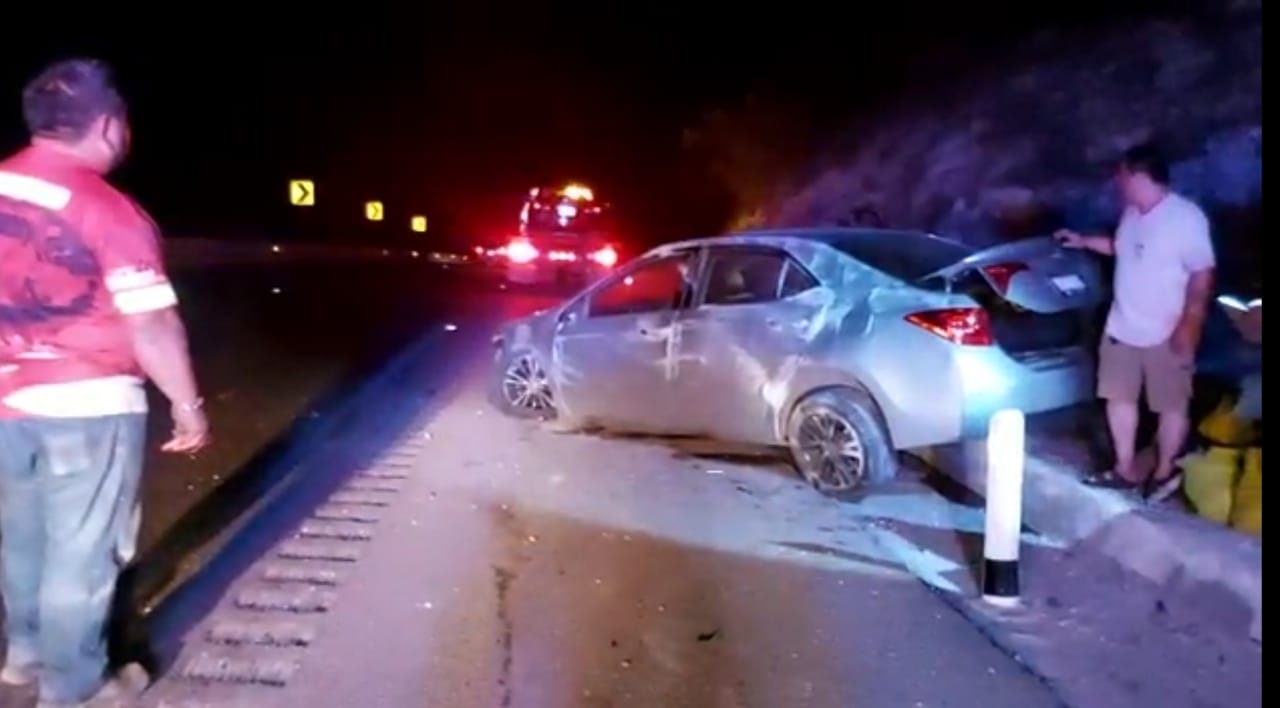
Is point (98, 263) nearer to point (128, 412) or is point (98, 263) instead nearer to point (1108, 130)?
point (128, 412)

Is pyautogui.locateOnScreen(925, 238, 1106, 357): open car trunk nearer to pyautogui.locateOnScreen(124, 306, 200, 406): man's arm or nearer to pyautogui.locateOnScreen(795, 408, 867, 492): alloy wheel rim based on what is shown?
pyautogui.locateOnScreen(795, 408, 867, 492): alloy wheel rim

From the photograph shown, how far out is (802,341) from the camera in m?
9.23

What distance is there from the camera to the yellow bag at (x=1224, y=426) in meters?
5.58

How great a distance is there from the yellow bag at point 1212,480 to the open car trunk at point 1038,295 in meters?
1.40

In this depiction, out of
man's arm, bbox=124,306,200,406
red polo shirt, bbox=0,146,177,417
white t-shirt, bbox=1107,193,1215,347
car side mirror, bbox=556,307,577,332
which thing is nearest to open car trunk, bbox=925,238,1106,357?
white t-shirt, bbox=1107,193,1215,347

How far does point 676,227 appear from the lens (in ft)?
131

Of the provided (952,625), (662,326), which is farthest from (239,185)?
(952,625)

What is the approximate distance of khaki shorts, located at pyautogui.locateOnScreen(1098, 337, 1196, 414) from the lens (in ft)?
25.0

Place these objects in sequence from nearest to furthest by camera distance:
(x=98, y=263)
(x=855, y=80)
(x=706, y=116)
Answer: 1. (x=98, y=263)
2. (x=855, y=80)
3. (x=706, y=116)

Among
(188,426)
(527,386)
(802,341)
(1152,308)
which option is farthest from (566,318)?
(188,426)

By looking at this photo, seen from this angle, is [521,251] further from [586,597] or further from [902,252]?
[586,597]

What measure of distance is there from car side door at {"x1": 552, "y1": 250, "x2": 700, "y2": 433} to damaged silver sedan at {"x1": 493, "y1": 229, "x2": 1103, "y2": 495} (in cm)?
1

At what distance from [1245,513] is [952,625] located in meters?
1.82

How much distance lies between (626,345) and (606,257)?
601 inches
